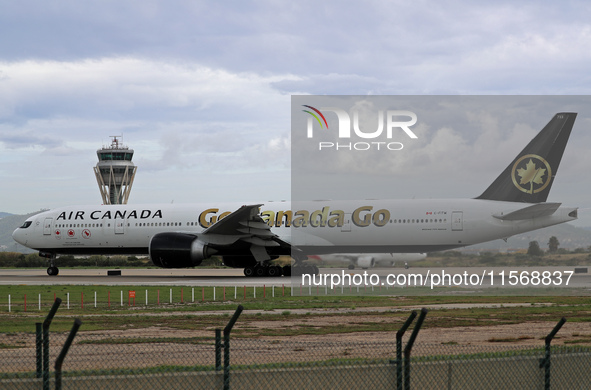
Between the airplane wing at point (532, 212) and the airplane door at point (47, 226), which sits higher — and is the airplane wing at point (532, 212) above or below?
above

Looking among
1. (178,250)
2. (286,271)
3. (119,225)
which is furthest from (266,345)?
(119,225)

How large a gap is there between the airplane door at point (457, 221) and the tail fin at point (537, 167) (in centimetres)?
188

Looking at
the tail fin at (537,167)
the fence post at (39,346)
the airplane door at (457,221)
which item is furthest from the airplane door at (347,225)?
the fence post at (39,346)

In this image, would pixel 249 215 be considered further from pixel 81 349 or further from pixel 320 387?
pixel 320 387

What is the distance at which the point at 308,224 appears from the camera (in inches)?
1598

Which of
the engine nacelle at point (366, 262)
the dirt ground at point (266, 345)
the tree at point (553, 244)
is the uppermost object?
the tree at point (553, 244)

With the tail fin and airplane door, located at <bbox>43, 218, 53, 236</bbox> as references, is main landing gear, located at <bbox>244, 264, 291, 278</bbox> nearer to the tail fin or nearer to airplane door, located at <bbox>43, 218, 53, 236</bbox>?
the tail fin

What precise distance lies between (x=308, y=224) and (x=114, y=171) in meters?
96.6

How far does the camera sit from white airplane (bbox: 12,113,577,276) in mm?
34938

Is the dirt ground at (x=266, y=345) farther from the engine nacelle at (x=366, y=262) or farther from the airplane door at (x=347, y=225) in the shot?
the engine nacelle at (x=366, y=262)

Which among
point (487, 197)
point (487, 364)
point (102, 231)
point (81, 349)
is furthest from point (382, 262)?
point (487, 364)

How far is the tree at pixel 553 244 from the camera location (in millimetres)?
30000

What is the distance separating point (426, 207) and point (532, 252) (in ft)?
26.1

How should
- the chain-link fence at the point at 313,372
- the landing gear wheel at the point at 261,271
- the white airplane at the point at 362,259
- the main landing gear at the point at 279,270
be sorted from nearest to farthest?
1. the chain-link fence at the point at 313,372
2. the white airplane at the point at 362,259
3. the main landing gear at the point at 279,270
4. the landing gear wheel at the point at 261,271
